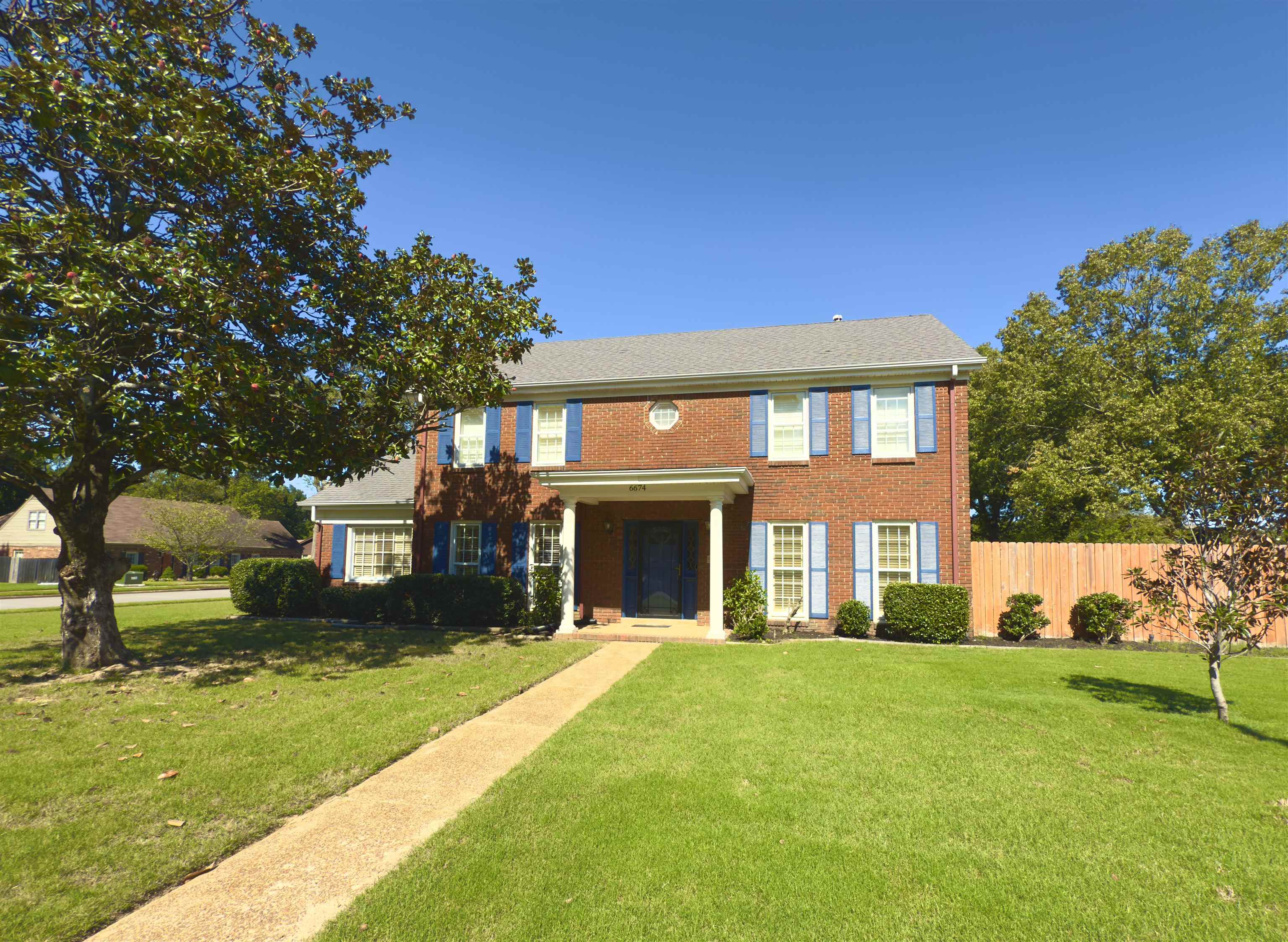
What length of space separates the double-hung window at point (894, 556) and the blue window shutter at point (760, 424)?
3072 millimetres

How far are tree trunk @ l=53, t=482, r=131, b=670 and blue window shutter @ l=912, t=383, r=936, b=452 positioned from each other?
14.7m

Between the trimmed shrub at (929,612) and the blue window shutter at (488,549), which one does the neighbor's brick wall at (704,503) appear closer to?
the blue window shutter at (488,549)

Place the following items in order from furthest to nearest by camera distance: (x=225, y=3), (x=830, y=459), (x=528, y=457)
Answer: (x=528, y=457), (x=830, y=459), (x=225, y=3)

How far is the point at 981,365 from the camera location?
13.3 metres

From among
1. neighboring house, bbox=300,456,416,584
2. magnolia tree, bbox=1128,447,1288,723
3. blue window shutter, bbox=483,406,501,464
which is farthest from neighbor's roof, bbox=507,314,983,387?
magnolia tree, bbox=1128,447,1288,723

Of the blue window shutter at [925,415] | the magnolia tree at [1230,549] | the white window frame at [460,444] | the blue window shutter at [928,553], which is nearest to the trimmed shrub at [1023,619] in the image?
the blue window shutter at [928,553]

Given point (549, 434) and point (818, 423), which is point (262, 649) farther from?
point (818, 423)

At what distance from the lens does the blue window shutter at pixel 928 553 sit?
13438 millimetres

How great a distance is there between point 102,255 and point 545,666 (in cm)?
783

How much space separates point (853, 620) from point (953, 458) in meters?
4.08

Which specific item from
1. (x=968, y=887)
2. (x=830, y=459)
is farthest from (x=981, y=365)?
(x=968, y=887)

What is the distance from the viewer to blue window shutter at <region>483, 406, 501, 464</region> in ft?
53.6

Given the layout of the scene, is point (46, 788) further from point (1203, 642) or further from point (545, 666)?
point (1203, 642)

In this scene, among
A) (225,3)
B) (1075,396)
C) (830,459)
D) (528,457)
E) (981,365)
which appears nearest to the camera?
(225,3)
